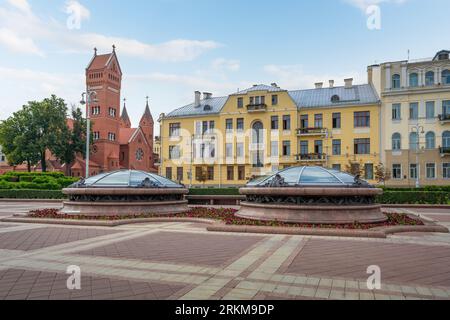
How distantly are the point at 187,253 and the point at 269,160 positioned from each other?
37532 millimetres

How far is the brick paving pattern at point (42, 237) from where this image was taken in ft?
28.7

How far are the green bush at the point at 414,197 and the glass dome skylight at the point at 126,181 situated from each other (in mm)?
13877

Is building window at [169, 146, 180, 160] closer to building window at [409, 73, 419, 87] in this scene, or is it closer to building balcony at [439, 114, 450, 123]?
building window at [409, 73, 419, 87]

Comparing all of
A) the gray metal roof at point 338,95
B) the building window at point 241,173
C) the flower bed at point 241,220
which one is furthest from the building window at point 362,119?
the flower bed at point 241,220

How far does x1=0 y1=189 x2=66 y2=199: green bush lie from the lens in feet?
92.9

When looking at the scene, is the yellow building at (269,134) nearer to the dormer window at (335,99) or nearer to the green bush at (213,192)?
the dormer window at (335,99)

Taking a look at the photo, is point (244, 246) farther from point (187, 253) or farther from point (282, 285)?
point (282, 285)

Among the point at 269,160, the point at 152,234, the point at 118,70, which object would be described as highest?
the point at 118,70

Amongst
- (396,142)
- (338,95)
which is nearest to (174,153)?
(338,95)

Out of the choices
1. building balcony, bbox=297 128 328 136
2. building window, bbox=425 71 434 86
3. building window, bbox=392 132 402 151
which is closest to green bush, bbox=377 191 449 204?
building window, bbox=392 132 402 151

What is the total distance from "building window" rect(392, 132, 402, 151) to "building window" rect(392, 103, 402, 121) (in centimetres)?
176
